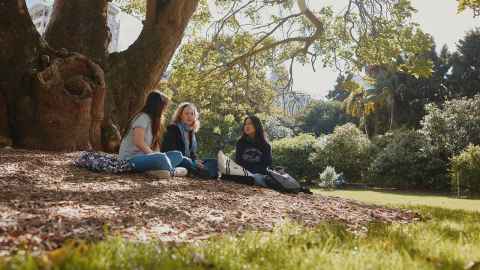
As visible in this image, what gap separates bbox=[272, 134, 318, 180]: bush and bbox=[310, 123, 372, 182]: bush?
81 centimetres

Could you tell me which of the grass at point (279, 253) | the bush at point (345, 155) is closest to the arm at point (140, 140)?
the grass at point (279, 253)

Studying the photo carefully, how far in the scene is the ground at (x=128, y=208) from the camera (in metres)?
2.72

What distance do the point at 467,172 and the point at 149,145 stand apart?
14509 mm

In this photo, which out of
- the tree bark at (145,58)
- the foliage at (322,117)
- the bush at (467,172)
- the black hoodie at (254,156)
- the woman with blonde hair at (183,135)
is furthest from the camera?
the foliage at (322,117)

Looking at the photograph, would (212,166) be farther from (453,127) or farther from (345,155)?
(345,155)

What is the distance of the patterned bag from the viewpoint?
5.70 metres

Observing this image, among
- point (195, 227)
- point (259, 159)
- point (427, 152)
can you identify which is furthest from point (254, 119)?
point (427, 152)

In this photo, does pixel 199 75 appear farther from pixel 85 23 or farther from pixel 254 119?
pixel 254 119

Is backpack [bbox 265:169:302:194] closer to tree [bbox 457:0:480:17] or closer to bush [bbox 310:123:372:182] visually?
tree [bbox 457:0:480:17]

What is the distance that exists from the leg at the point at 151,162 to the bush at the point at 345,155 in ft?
61.2

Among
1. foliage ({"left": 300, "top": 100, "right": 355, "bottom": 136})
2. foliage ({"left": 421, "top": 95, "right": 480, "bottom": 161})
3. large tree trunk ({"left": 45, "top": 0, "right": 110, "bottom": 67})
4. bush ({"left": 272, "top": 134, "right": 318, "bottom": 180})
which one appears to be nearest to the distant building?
large tree trunk ({"left": 45, "top": 0, "right": 110, "bottom": 67})

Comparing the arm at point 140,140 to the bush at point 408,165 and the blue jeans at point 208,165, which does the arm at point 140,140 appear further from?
the bush at point 408,165

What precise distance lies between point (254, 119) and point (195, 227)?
429 cm

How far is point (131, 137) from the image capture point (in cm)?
630
